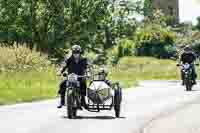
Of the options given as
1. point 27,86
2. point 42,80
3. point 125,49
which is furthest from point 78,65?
point 125,49

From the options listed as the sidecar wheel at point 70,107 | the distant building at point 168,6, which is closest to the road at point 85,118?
the sidecar wheel at point 70,107

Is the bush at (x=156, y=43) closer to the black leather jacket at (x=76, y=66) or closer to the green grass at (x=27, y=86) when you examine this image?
the green grass at (x=27, y=86)

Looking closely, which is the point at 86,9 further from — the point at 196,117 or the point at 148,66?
the point at 196,117

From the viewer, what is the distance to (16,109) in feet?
73.7

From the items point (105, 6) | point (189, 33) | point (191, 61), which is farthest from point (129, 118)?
point (189, 33)

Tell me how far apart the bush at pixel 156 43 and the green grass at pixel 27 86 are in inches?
1594

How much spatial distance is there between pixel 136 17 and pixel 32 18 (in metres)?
9.34

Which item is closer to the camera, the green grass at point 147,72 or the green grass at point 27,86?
the green grass at point 27,86

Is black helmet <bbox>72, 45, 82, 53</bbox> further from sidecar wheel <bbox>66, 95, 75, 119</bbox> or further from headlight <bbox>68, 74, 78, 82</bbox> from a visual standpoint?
sidecar wheel <bbox>66, 95, 75, 119</bbox>

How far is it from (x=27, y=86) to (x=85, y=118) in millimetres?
15822

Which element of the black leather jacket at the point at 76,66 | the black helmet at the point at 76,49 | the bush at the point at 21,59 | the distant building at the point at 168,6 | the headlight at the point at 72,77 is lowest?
the bush at the point at 21,59

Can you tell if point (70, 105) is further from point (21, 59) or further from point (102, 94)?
point (21, 59)

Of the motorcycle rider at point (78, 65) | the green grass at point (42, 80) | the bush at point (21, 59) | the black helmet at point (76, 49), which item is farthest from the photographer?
the bush at point (21, 59)

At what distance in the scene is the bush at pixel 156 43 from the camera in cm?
8331
